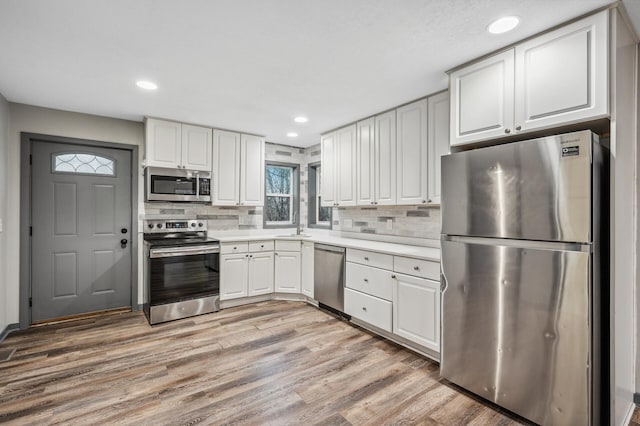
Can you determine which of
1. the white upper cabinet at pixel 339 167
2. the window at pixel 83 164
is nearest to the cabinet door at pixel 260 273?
the white upper cabinet at pixel 339 167

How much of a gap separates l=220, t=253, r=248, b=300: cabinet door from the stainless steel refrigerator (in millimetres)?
2730

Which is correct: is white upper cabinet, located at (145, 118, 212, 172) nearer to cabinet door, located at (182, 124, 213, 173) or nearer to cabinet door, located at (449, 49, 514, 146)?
cabinet door, located at (182, 124, 213, 173)

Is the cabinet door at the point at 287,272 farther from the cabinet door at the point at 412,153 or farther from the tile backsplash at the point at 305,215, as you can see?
the cabinet door at the point at 412,153

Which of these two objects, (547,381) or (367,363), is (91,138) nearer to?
(367,363)

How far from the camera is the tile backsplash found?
3.44 m

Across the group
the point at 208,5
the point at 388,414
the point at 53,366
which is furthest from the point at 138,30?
the point at 388,414

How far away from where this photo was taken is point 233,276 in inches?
160

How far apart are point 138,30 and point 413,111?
2411mm

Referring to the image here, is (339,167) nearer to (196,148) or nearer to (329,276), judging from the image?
(329,276)

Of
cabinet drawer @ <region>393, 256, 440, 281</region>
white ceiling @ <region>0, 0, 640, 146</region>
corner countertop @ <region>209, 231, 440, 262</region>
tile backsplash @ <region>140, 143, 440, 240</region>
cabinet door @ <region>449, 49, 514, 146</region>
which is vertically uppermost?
white ceiling @ <region>0, 0, 640, 146</region>

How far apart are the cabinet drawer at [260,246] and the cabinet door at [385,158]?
1656 millimetres

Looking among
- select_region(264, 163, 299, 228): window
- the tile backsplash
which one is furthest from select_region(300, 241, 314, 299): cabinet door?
select_region(264, 163, 299, 228): window

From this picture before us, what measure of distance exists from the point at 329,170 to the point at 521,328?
3.00 meters

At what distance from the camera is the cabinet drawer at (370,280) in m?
3.03
